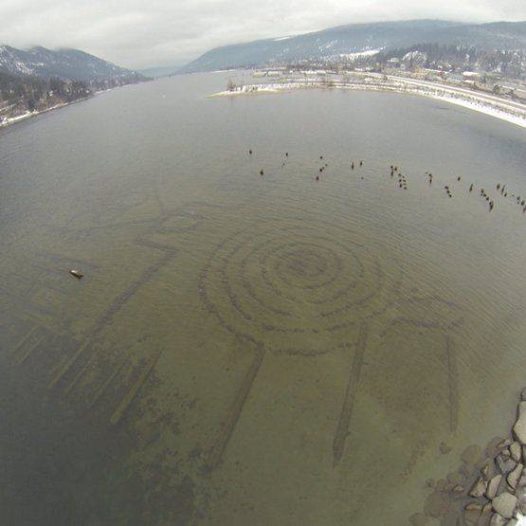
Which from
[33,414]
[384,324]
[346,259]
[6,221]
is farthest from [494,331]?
[6,221]

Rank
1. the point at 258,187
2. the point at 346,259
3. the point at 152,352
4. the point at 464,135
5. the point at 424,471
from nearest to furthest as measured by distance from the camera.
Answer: the point at 424,471 → the point at 152,352 → the point at 346,259 → the point at 258,187 → the point at 464,135

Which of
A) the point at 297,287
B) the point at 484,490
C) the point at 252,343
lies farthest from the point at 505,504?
the point at 297,287

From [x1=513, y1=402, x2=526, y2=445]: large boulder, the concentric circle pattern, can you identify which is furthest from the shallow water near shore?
[x1=513, y1=402, x2=526, y2=445]: large boulder

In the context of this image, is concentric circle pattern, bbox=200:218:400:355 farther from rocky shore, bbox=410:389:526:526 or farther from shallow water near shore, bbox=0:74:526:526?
rocky shore, bbox=410:389:526:526

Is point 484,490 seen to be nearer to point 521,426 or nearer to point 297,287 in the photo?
point 521,426

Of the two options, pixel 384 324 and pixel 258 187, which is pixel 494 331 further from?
pixel 258 187

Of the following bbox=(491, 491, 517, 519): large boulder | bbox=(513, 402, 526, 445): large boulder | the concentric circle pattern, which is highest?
the concentric circle pattern

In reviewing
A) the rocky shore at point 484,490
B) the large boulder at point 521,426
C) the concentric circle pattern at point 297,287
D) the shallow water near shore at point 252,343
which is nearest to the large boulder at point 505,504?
the rocky shore at point 484,490
